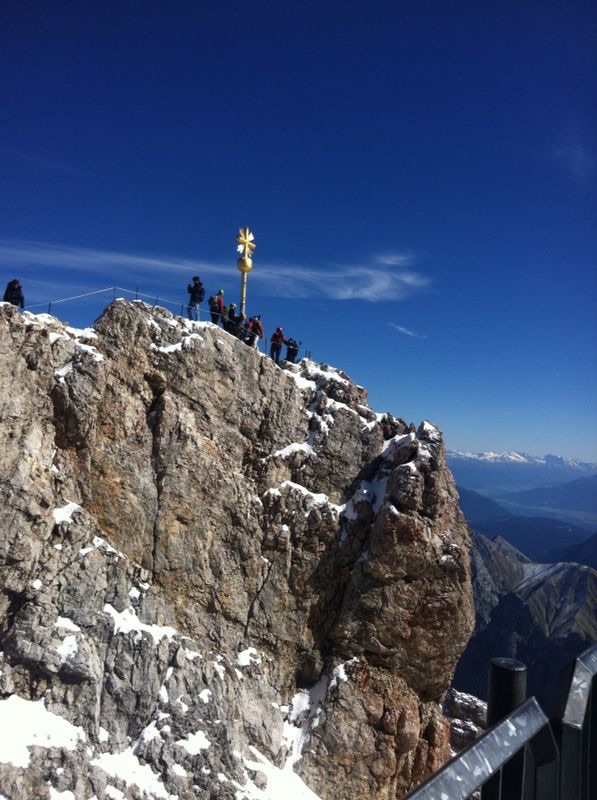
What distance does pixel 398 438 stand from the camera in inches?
1240

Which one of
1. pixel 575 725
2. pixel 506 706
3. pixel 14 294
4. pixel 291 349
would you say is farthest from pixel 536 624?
pixel 506 706

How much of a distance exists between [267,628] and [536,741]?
1085 inches

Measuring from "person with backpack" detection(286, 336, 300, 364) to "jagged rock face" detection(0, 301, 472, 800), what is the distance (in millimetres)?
838

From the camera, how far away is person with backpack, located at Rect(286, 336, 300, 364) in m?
33.8

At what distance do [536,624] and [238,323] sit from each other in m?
104

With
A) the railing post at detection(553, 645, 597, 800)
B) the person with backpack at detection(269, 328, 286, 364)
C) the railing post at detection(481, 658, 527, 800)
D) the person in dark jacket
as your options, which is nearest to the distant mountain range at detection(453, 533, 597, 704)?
the person with backpack at detection(269, 328, 286, 364)

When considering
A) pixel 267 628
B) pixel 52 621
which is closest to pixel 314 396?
pixel 267 628

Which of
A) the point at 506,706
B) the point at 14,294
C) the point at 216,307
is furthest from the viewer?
the point at 216,307

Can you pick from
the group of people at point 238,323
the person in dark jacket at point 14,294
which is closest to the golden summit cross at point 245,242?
the group of people at point 238,323

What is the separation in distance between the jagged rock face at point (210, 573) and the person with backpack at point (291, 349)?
2.75 ft

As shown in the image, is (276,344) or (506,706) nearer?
(506,706)

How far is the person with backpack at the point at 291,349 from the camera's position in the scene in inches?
1332

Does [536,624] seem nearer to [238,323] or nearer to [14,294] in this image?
[238,323]

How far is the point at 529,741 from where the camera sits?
96.0 inches
